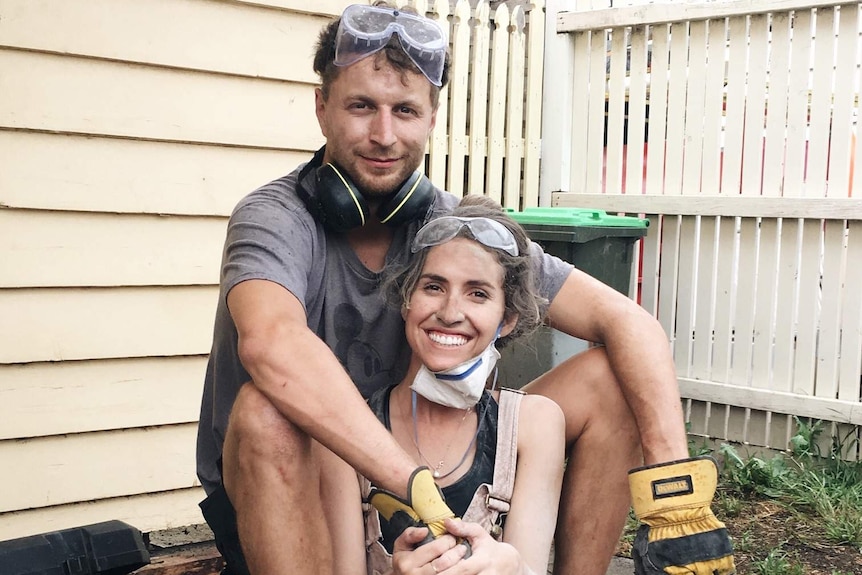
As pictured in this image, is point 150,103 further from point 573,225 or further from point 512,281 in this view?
point 573,225

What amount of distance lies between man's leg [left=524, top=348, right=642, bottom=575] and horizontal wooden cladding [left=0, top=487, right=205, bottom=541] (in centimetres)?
176

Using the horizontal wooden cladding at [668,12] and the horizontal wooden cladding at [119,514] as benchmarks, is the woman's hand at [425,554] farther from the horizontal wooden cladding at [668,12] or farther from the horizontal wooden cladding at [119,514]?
the horizontal wooden cladding at [668,12]

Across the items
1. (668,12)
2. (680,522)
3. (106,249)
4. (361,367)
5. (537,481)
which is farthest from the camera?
(668,12)

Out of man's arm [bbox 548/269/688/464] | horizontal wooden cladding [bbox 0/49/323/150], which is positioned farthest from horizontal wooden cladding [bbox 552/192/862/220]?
man's arm [bbox 548/269/688/464]

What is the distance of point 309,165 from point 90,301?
4.01 feet

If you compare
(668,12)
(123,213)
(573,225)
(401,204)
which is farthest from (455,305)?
(668,12)

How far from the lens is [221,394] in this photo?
2688mm

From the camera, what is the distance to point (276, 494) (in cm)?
222

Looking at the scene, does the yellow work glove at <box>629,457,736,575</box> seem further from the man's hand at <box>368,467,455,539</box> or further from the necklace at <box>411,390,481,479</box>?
the man's hand at <box>368,467,455,539</box>

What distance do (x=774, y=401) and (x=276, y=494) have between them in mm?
3489

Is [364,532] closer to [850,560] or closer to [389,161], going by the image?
[389,161]

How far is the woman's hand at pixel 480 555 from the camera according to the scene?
212cm

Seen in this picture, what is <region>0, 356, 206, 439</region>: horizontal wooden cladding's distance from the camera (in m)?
3.41

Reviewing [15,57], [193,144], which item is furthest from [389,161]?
[15,57]
